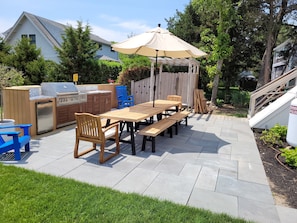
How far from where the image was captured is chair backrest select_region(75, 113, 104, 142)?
352cm

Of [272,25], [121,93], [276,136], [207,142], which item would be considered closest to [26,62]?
[121,93]

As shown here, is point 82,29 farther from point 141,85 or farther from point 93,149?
point 93,149

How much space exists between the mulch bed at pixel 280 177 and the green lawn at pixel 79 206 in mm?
961

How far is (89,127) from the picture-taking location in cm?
364

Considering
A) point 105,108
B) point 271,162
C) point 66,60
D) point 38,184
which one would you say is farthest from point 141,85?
point 38,184

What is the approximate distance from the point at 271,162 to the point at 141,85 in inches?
269

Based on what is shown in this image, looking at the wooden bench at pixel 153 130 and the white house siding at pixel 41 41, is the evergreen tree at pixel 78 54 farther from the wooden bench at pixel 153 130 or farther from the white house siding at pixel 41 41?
the wooden bench at pixel 153 130

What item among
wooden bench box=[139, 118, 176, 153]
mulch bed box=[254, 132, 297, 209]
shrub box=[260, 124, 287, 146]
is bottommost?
mulch bed box=[254, 132, 297, 209]

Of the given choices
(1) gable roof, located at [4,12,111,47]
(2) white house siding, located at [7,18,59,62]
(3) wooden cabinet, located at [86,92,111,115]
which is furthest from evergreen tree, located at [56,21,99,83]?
(3) wooden cabinet, located at [86,92,111,115]

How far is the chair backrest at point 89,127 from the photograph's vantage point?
139 inches

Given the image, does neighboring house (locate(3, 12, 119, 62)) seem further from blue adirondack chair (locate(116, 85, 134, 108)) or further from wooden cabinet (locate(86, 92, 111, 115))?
wooden cabinet (locate(86, 92, 111, 115))

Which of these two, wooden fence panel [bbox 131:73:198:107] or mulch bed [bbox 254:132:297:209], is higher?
wooden fence panel [bbox 131:73:198:107]

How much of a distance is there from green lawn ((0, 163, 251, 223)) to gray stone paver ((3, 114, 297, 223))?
21 centimetres

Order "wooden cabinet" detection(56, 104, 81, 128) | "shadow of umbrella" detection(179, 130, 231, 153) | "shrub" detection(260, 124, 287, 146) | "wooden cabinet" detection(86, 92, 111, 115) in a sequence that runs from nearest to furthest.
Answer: "shadow of umbrella" detection(179, 130, 231, 153) < "shrub" detection(260, 124, 287, 146) < "wooden cabinet" detection(56, 104, 81, 128) < "wooden cabinet" detection(86, 92, 111, 115)
